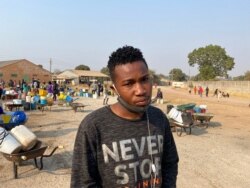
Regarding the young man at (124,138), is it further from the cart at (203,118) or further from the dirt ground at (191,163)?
the cart at (203,118)

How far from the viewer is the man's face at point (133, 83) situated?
191 centimetres

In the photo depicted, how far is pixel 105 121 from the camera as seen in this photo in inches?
73.2

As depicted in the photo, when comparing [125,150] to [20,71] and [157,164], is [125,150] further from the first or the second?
[20,71]

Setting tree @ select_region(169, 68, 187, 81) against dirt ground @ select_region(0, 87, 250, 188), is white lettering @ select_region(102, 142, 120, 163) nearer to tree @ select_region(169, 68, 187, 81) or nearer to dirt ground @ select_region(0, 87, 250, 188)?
dirt ground @ select_region(0, 87, 250, 188)

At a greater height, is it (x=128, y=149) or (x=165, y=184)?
(x=128, y=149)

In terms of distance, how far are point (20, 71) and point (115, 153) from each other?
5472 centimetres

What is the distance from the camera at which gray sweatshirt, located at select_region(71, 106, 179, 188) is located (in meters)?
1.80

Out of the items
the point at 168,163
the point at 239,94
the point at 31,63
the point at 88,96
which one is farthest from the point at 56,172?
the point at 31,63

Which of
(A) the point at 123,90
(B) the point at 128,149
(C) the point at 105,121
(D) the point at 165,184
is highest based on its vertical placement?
(A) the point at 123,90

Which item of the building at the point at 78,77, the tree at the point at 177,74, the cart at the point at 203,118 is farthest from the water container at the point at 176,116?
A: the tree at the point at 177,74

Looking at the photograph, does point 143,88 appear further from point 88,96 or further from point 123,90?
point 88,96

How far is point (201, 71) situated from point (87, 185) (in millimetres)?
87039

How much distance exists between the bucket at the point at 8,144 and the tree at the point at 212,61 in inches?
3193

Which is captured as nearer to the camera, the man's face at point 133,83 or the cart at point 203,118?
the man's face at point 133,83
